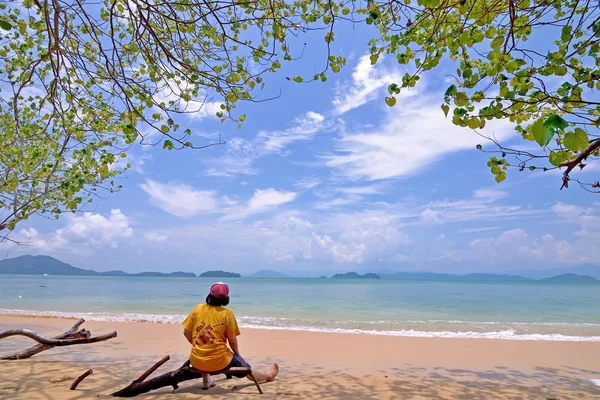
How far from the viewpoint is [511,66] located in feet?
9.28

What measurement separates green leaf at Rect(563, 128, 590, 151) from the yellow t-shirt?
356 cm

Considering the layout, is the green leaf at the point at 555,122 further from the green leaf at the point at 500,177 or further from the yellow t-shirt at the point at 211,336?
the yellow t-shirt at the point at 211,336

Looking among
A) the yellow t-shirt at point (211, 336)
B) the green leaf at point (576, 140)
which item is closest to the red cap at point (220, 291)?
the yellow t-shirt at point (211, 336)

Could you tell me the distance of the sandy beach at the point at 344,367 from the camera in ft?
15.5

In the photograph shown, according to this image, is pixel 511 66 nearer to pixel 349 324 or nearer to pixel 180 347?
pixel 180 347

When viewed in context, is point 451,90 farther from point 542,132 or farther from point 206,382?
point 206,382

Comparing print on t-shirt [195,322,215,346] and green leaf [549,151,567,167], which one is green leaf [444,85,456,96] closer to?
green leaf [549,151,567,167]

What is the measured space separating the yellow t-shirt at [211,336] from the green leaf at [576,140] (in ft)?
11.7

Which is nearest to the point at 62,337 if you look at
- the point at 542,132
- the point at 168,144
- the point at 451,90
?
the point at 168,144

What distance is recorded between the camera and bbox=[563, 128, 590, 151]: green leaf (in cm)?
146

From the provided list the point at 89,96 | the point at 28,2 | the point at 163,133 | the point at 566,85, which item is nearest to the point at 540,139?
the point at 566,85

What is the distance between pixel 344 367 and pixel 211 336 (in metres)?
3.30

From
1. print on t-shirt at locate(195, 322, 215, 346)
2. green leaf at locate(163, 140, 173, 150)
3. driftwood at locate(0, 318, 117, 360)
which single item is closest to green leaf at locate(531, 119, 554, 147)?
green leaf at locate(163, 140, 173, 150)

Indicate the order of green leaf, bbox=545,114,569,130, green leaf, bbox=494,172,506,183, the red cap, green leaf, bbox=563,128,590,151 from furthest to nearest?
the red cap < green leaf, bbox=494,172,506,183 < green leaf, bbox=563,128,590,151 < green leaf, bbox=545,114,569,130
